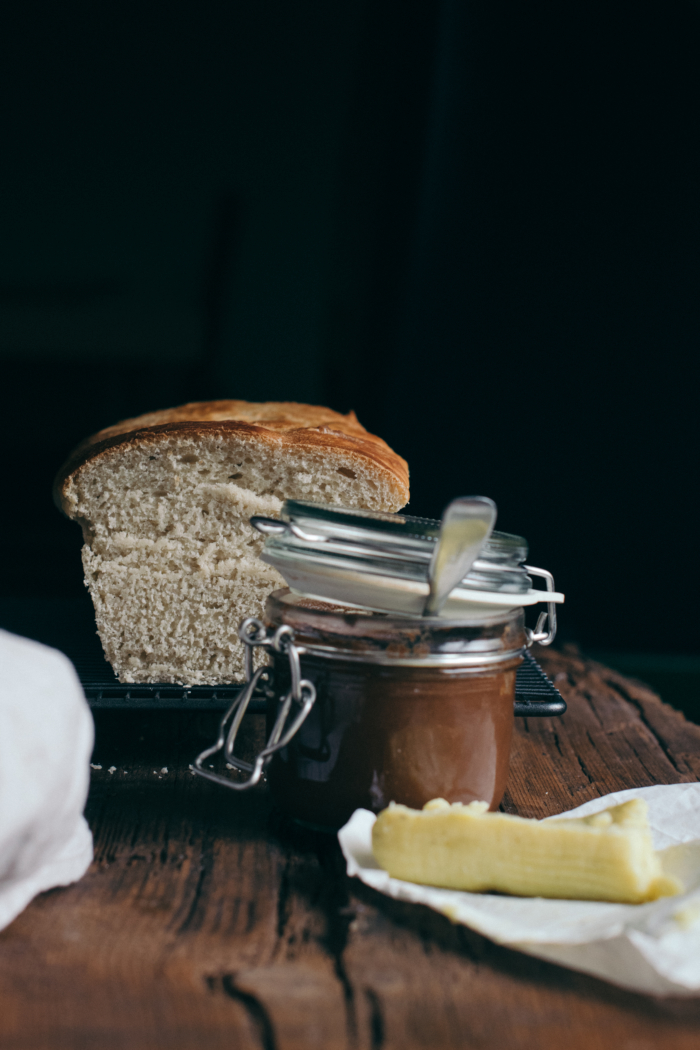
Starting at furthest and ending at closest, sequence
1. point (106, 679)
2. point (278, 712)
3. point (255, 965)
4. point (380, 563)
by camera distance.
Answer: point (106, 679) < point (278, 712) < point (380, 563) < point (255, 965)

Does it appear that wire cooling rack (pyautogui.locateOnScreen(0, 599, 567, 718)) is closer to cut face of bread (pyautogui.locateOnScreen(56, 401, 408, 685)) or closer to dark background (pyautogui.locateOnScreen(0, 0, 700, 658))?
cut face of bread (pyautogui.locateOnScreen(56, 401, 408, 685))

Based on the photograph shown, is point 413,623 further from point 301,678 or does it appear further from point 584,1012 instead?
point 584,1012

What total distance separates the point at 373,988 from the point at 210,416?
1272mm

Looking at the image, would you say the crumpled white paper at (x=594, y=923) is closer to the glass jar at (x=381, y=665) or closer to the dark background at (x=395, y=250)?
the glass jar at (x=381, y=665)

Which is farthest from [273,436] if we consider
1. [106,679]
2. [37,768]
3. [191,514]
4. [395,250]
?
[395,250]

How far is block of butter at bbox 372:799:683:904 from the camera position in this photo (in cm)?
91

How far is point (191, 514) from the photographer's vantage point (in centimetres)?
161

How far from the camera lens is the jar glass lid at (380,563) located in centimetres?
102

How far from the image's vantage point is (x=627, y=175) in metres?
2.62

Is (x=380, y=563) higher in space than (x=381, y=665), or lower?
higher

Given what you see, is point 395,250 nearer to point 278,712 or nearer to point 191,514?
point 191,514

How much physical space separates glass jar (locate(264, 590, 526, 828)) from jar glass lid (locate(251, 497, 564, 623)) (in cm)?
3

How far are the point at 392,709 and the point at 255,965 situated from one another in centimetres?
32

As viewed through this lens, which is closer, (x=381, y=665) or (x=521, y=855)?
(x=521, y=855)
